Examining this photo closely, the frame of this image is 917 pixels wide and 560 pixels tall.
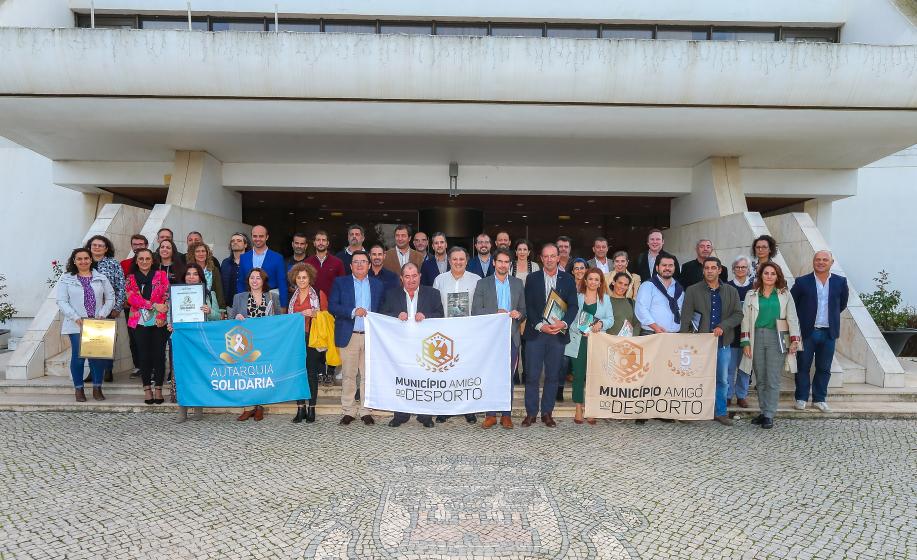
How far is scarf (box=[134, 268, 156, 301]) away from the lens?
6.00 metres

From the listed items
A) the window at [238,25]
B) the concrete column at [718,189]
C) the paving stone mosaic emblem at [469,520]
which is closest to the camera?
the paving stone mosaic emblem at [469,520]

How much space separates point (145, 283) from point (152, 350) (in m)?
0.81

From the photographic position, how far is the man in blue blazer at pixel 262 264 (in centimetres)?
648

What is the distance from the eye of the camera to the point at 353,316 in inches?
221

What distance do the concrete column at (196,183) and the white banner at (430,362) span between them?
570 cm

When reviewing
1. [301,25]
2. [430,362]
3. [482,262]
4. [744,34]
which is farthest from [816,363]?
[301,25]

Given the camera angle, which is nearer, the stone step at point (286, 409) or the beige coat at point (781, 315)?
the beige coat at point (781, 315)

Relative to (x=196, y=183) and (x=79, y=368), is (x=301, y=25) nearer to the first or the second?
(x=196, y=183)

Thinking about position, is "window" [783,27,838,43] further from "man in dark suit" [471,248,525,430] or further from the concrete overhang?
"man in dark suit" [471,248,525,430]

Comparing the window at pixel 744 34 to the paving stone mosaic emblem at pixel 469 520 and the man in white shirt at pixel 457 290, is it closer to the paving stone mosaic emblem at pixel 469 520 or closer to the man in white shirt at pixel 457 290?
the man in white shirt at pixel 457 290

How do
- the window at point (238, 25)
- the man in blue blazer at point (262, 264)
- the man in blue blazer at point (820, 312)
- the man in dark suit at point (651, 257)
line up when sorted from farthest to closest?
the window at point (238, 25)
the man in dark suit at point (651, 257)
the man in blue blazer at point (262, 264)
the man in blue blazer at point (820, 312)

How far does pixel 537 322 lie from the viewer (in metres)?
5.57

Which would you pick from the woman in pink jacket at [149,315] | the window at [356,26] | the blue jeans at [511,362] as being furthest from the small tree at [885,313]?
the woman in pink jacket at [149,315]

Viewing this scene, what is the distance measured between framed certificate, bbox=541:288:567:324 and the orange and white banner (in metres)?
0.47
